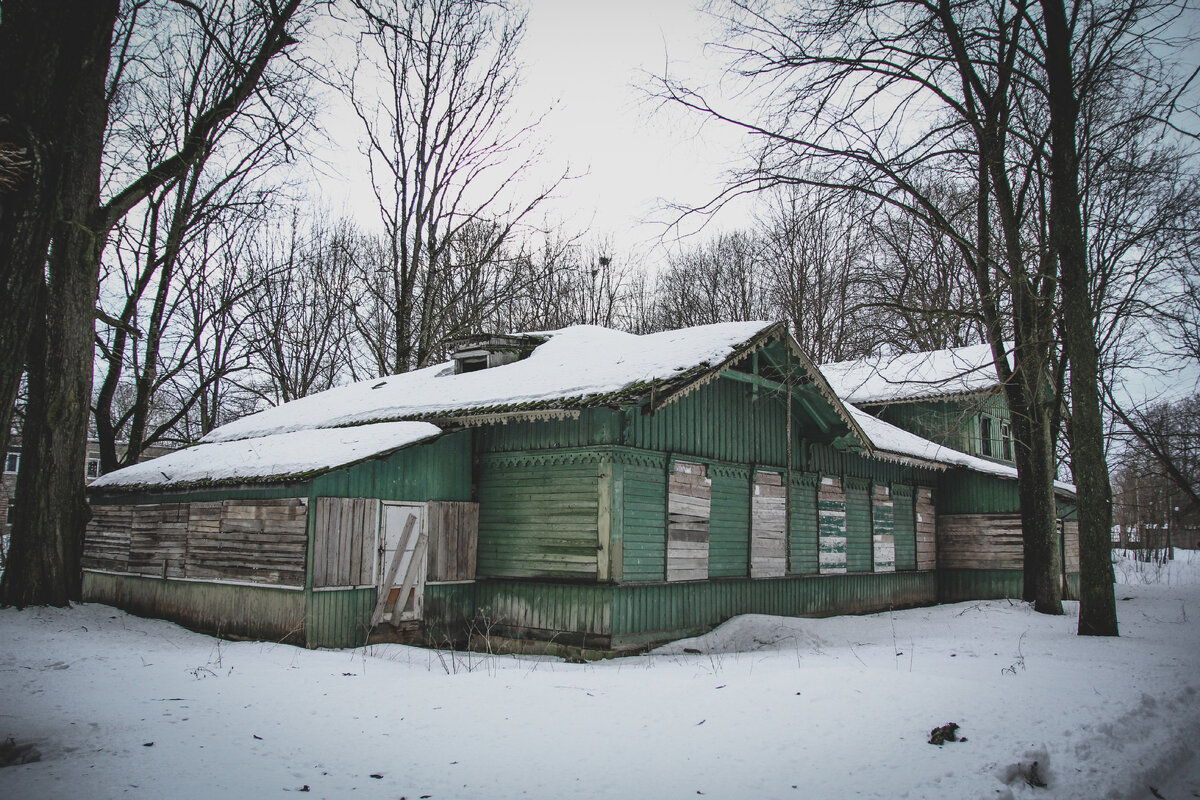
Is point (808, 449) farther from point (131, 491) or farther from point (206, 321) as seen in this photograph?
point (206, 321)

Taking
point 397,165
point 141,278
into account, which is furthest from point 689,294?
point 141,278

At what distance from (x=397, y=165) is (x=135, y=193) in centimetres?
1373

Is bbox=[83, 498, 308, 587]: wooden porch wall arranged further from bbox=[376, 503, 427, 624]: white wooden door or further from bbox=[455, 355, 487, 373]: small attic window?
bbox=[455, 355, 487, 373]: small attic window

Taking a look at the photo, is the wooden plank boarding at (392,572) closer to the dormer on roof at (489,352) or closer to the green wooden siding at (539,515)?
the green wooden siding at (539,515)

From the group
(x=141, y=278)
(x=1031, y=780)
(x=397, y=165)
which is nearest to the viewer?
(x=1031, y=780)

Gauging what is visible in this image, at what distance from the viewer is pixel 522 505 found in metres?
12.7

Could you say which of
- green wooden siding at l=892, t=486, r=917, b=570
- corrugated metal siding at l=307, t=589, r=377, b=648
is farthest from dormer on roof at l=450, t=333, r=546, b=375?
green wooden siding at l=892, t=486, r=917, b=570

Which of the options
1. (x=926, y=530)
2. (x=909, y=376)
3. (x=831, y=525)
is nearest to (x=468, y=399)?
(x=831, y=525)

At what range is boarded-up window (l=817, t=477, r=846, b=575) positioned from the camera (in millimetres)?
16375

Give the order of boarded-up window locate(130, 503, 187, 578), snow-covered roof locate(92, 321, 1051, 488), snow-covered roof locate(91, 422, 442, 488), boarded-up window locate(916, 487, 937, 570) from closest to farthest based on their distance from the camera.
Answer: snow-covered roof locate(91, 422, 442, 488) → snow-covered roof locate(92, 321, 1051, 488) → boarded-up window locate(130, 503, 187, 578) → boarded-up window locate(916, 487, 937, 570)

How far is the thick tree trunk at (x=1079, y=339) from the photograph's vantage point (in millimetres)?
11055

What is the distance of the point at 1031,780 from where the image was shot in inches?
223

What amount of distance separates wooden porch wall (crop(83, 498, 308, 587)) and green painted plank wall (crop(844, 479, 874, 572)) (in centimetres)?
1186

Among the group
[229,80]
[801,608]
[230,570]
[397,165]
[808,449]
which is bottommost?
[801,608]
